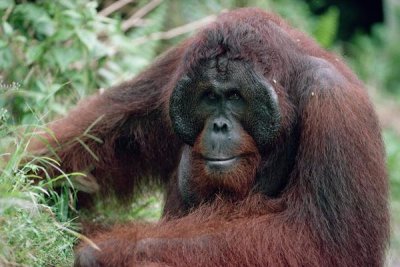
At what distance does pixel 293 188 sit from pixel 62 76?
301cm

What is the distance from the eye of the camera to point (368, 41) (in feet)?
50.8

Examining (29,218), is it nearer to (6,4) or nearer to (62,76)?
(62,76)

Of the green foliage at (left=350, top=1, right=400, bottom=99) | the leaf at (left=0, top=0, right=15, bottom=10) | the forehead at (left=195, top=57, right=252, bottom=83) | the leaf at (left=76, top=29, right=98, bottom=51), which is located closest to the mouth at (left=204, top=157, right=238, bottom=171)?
the forehead at (left=195, top=57, right=252, bottom=83)

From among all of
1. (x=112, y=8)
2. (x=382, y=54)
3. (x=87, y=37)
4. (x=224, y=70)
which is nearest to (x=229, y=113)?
(x=224, y=70)

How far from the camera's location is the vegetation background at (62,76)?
459 cm

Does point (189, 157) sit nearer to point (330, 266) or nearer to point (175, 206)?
point (175, 206)

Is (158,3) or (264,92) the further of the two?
(158,3)

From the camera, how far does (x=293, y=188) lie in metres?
5.01

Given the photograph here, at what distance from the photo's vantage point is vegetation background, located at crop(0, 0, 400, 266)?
15.1 feet

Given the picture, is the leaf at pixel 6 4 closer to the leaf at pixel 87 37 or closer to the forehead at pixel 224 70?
the leaf at pixel 87 37

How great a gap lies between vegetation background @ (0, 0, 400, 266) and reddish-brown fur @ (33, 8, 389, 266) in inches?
17.8

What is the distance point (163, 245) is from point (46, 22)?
3.23 meters

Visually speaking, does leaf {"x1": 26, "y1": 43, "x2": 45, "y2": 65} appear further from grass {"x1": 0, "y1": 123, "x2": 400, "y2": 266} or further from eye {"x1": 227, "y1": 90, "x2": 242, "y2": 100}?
eye {"x1": 227, "y1": 90, "x2": 242, "y2": 100}

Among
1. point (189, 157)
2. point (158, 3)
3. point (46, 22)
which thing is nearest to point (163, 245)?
point (189, 157)
